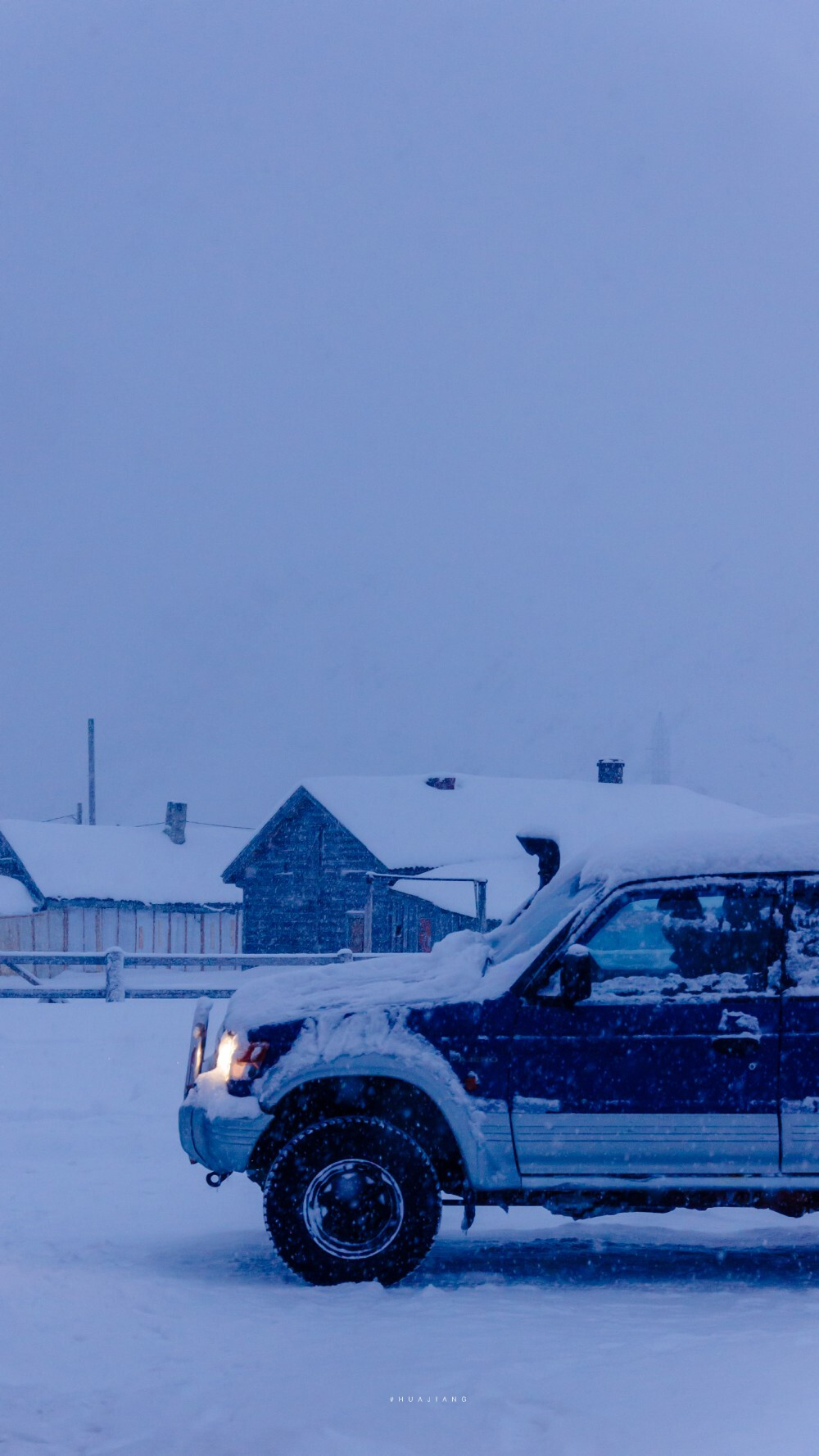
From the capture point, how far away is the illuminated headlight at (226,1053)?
638cm

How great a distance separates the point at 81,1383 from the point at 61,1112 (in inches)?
244

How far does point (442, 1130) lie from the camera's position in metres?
6.21

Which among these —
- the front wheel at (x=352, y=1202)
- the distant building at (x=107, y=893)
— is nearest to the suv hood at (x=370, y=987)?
the front wheel at (x=352, y=1202)

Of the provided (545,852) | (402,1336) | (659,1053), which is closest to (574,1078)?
(659,1053)

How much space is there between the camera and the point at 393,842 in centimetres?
4128

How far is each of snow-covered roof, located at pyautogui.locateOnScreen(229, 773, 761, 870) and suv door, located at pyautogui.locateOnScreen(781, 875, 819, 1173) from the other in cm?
3278

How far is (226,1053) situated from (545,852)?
224cm

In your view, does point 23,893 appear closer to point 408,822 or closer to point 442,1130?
point 408,822

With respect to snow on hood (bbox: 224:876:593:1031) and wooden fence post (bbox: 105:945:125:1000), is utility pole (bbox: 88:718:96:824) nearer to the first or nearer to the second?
wooden fence post (bbox: 105:945:125:1000)

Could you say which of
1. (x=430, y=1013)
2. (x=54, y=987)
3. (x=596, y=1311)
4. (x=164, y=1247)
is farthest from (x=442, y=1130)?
(x=54, y=987)

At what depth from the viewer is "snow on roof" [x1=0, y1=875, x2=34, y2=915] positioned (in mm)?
47406

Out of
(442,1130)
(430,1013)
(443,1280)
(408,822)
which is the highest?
(408,822)

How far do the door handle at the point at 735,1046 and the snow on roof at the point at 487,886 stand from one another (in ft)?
87.2

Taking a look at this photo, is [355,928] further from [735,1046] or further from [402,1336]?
[402,1336]
